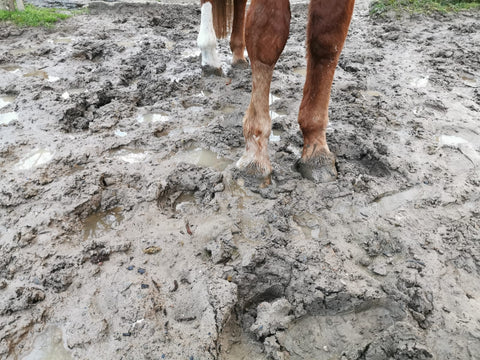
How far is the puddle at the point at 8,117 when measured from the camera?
3.11m

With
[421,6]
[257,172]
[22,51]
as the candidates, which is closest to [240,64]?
[257,172]

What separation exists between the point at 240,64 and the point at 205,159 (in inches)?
83.3

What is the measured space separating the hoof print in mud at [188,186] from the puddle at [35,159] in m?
1.05

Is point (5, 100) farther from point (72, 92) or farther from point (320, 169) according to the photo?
point (320, 169)

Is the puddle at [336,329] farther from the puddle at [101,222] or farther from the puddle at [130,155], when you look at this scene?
the puddle at [130,155]

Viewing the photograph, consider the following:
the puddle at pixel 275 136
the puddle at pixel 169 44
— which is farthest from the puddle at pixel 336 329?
the puddle at pixel 169 44

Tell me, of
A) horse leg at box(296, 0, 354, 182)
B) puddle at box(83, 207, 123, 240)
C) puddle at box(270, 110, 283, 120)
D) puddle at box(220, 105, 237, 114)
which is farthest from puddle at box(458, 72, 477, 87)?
puddle at box(83, 207, 123, 240)

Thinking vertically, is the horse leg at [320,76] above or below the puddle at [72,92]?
above

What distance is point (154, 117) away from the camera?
3.28m

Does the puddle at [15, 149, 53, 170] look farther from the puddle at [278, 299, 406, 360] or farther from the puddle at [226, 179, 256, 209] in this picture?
the puddle at [278, 299, 406, 360]

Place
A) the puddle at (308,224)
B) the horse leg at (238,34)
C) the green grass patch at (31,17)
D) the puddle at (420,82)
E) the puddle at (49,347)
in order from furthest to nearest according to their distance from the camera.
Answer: the green grass patch at (31,17)
the horse leg at (238,34)
the puddle at (420,82)
the puddle at (308,224)
the puddle at (49,347)

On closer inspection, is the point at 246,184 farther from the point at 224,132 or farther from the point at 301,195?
the point at 224,132

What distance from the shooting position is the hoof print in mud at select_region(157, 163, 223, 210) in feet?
7.50

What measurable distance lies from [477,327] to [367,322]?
0.46 m
